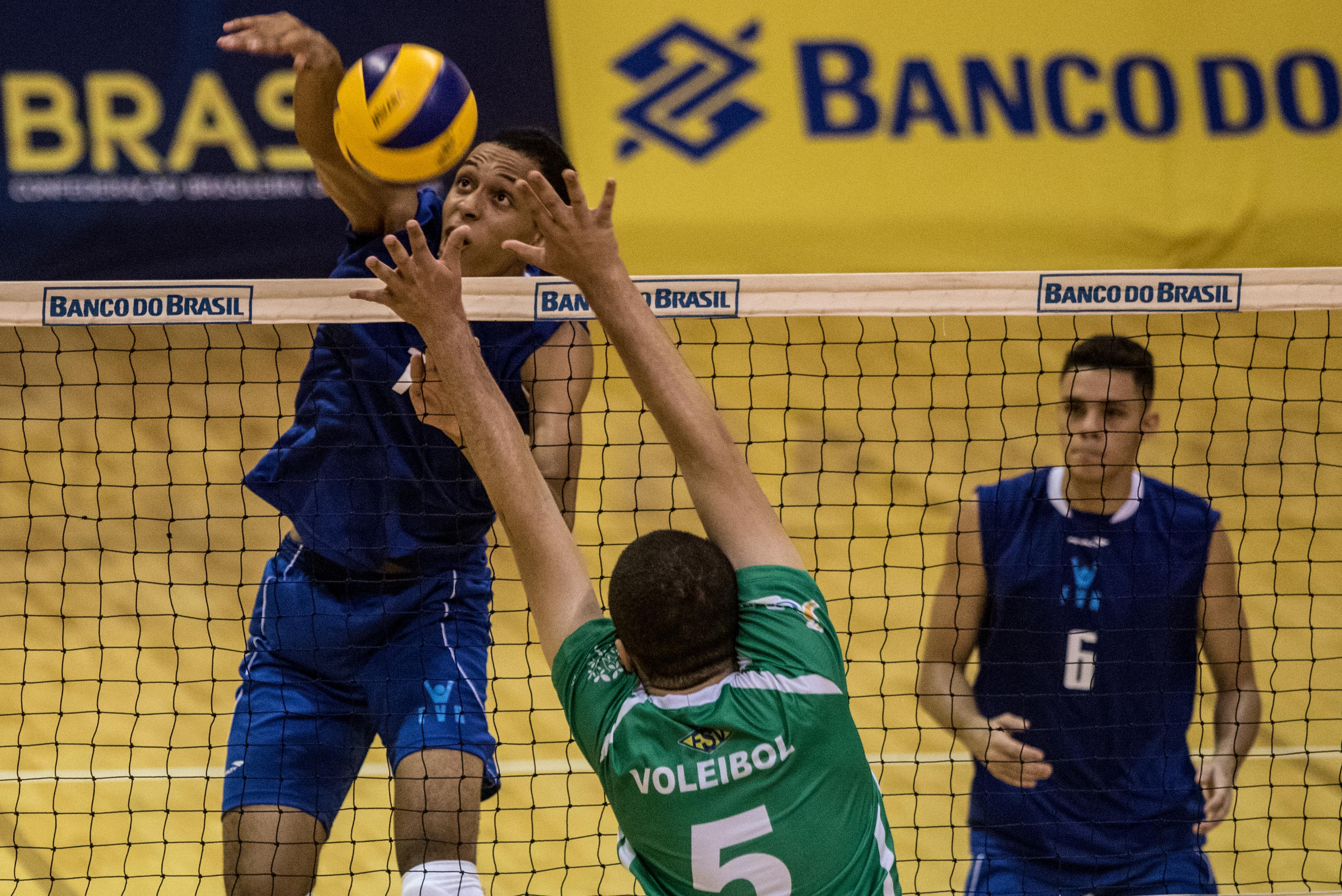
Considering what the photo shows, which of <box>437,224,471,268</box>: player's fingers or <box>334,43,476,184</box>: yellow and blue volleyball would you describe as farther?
<box>334,43,476,184</box>: yellow and blue volleyball

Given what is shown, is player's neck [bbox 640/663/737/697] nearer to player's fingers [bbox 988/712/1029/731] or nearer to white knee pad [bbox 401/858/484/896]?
white knee pad [bbox 401/858/484/896]

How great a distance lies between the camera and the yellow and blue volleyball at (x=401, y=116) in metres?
3.69

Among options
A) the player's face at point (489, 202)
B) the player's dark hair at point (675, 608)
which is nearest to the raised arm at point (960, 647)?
the player's face at point (489, 202)

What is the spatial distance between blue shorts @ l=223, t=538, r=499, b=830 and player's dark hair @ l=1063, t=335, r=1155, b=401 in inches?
80.2

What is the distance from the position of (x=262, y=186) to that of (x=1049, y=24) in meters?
4.22

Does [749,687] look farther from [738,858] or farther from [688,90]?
[688,90]

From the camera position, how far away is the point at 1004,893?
404 cm

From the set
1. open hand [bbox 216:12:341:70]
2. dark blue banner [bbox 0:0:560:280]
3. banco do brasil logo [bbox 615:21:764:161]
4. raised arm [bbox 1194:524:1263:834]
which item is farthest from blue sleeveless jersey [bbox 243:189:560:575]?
banco do brasil logo [bbox 615:21:764:161]

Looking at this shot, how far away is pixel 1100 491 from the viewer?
4344 millimetres

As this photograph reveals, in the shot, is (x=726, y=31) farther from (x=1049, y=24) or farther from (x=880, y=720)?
(x=880, y=720)

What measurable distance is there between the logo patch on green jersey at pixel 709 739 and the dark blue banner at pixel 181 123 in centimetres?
518

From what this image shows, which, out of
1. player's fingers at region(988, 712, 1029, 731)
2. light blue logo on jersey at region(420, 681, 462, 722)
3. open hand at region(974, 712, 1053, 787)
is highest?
light blue logo on jersey at region(420, 681, 462, 722)

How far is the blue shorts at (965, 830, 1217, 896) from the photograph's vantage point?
13.3 feet

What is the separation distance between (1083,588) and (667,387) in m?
2.26
